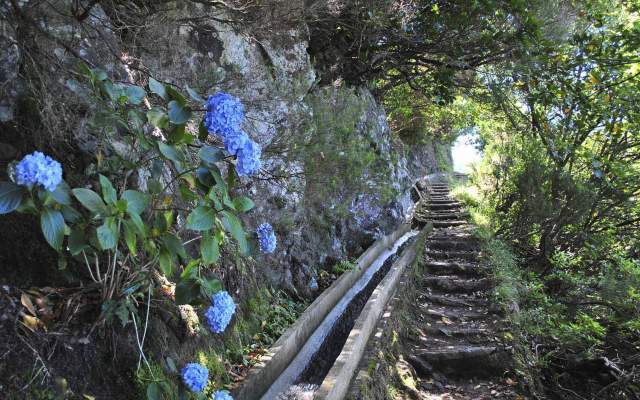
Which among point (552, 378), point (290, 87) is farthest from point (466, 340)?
point (290, 87)

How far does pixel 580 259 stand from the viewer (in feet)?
27.0

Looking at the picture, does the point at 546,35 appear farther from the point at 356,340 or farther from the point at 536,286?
the point at 356,340

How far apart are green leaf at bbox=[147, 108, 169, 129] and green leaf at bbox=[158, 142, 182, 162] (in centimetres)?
16

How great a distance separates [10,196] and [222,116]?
43.0 inches

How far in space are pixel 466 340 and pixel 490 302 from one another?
1.13 metres

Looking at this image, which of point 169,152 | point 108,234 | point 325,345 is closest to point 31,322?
point 108,234

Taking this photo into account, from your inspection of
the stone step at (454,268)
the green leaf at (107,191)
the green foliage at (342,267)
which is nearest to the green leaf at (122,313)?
the green leaf at (107,191)

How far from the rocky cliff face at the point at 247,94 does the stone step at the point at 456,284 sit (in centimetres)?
172

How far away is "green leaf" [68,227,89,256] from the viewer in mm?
2311

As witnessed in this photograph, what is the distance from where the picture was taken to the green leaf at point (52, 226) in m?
2.11

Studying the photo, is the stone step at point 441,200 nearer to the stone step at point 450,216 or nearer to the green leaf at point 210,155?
the stone step at point 450,216

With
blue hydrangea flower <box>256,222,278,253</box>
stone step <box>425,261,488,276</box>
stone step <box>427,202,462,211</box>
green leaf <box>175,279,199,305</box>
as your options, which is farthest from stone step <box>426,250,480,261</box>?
green leaf <box>175,279,199,305</box>

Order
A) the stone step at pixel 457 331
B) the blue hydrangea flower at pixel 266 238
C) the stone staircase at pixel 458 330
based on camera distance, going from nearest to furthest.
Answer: the blue hydrangea flower at pixel 266 238
the stone staircase at pixel 458 330
the stone step at pixel 457 331

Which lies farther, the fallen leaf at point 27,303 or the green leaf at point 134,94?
the green leaf at point 134,94
